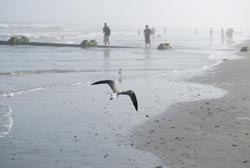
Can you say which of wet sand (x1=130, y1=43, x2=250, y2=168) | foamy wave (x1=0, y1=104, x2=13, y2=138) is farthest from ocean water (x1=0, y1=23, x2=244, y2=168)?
wet sand (x1=130, y1=43, x2=250, y2=168)

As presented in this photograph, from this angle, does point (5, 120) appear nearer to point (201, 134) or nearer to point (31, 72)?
point (201, 134)

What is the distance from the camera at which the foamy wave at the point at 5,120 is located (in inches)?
392

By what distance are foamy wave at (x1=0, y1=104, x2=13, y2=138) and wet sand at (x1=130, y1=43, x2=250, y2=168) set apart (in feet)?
8.36

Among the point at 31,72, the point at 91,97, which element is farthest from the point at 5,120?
the point at 31,72

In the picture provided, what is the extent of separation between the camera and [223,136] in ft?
31.2

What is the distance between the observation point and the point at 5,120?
10891mm

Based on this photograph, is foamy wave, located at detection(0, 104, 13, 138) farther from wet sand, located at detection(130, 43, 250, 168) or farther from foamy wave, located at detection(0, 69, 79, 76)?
foamy wave, located at detection(0, 69, 79, 76)

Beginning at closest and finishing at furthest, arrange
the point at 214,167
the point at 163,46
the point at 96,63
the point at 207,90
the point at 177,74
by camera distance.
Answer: the point at 214,167 < the point at 207,90 < the point at 177,74 < the point at 96,63 < the point at 163,46

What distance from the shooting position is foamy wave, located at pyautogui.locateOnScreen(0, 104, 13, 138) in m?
9.97

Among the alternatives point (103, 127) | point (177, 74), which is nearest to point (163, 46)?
point (177, 74)

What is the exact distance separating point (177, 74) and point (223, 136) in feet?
38.1

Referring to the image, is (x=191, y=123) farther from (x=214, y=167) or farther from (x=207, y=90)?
(x=207, y=90)

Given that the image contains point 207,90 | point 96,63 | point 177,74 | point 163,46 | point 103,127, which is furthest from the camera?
point 163,46

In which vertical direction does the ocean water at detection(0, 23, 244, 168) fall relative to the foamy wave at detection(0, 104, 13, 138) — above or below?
below
